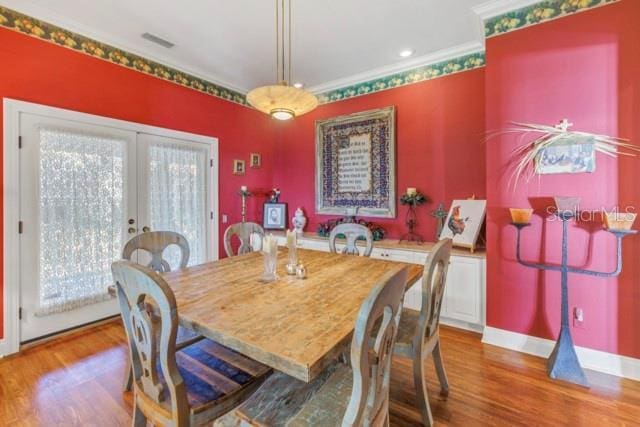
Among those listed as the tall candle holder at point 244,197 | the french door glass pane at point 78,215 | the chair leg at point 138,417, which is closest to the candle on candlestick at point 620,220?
the chair leg at point 138,417

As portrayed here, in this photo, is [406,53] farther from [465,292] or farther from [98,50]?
[98,50]

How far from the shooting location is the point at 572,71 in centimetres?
228

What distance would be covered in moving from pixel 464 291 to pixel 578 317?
0.84 m

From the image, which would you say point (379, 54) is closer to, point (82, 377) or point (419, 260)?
point (419, 260)

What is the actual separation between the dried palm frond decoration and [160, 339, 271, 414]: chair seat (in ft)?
8.29

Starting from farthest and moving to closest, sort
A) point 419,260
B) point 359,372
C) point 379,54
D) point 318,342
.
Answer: point 379,54 < point 419,260 < point 318,342 < point 359,372

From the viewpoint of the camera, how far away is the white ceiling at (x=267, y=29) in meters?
2.46

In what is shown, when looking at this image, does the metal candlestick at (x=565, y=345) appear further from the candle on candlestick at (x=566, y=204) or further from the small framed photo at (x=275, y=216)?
the small framed photo at (x=275, y=216)

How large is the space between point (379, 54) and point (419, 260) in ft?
7.70

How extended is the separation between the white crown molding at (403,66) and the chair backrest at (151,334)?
3.55 m

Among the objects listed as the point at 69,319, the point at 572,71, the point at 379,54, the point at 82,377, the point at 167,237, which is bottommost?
the point at 82,377

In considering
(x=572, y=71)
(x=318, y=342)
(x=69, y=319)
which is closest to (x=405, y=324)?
(x=318, y=342)

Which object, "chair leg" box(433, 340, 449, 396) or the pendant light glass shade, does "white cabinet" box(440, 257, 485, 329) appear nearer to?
"chair leg" box(433, 340, 449, 396)

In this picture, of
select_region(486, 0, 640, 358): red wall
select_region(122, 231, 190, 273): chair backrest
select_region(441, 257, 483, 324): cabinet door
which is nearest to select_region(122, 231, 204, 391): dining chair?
select_region(122, 231, 190, 273): chair backrest
